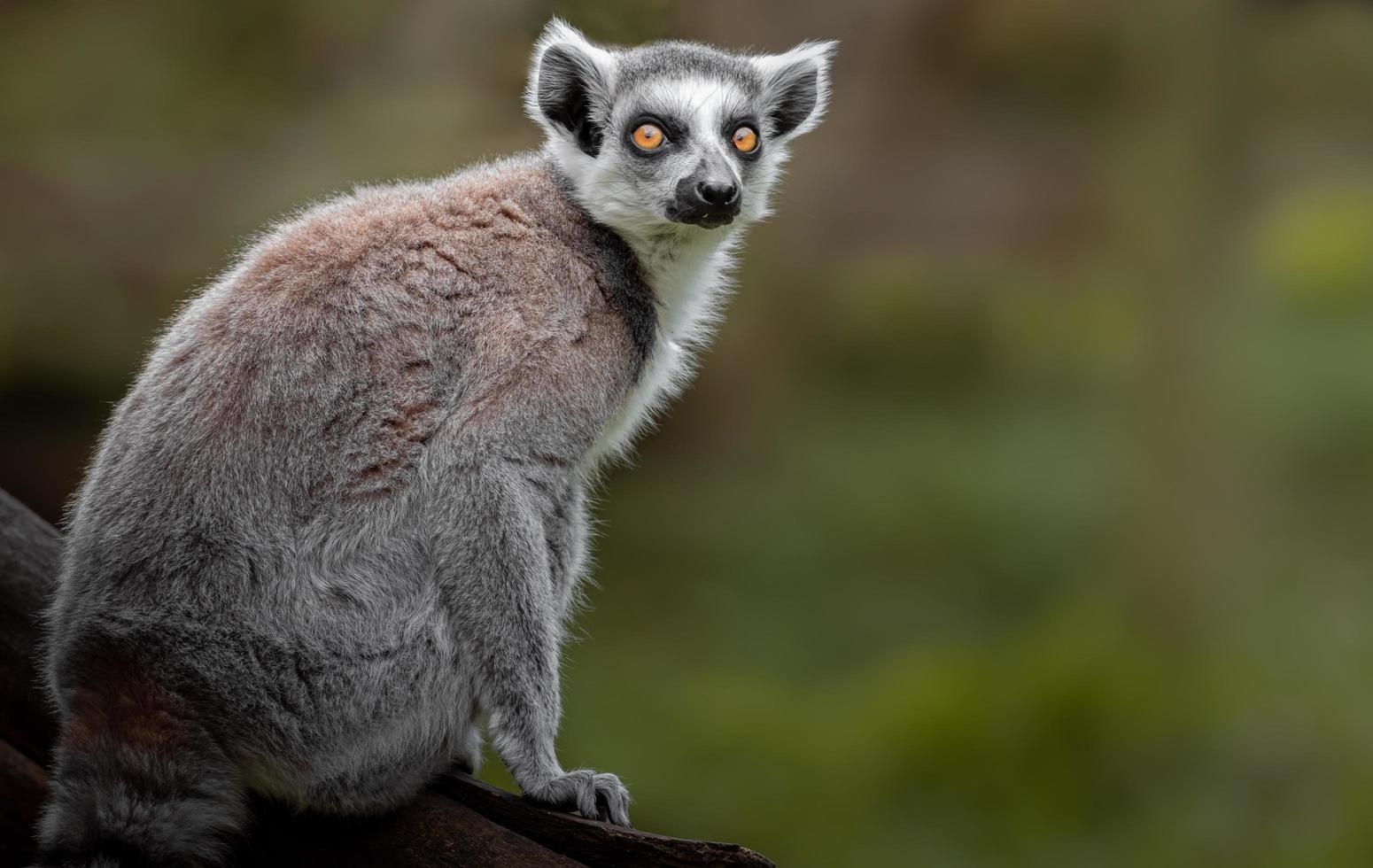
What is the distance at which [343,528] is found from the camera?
197cm

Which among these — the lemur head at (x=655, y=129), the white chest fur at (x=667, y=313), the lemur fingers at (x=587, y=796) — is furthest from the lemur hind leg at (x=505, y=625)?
the lemur head at (x=655, y=129)

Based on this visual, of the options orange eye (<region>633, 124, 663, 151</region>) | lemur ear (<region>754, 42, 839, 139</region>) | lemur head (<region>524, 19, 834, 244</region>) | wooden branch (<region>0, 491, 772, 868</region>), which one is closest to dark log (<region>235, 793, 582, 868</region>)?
wooden branch (<region>0, 491, 772, 868</region>)

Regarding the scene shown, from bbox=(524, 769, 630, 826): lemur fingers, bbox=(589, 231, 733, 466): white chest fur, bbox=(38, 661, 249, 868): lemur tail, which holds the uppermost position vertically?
bbox=(589, 231, 733, 466): white chest fur

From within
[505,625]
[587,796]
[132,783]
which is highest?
[505,625]

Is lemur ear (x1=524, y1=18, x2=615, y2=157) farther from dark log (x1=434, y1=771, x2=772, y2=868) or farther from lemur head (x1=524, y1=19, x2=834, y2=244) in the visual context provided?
dark log (x1=434, y1=771, x2=772, y2=868)

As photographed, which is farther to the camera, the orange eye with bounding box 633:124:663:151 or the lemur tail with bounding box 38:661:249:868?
the orange eye with bounding box 633:124:663:151

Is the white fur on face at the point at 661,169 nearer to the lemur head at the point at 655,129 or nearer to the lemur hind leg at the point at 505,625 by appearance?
Answer: the lemur head at the point at 655,129

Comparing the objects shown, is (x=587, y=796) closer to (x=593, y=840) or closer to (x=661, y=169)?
(x=593, y=840)

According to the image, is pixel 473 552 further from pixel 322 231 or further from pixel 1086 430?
pixel 1086 430

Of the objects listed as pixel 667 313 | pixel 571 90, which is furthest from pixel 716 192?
pixel 571 90

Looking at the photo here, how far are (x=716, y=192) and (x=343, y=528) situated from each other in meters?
0.83

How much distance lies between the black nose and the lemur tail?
115cm

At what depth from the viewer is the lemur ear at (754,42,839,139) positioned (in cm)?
258

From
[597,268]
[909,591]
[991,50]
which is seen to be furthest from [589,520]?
[991,50]
